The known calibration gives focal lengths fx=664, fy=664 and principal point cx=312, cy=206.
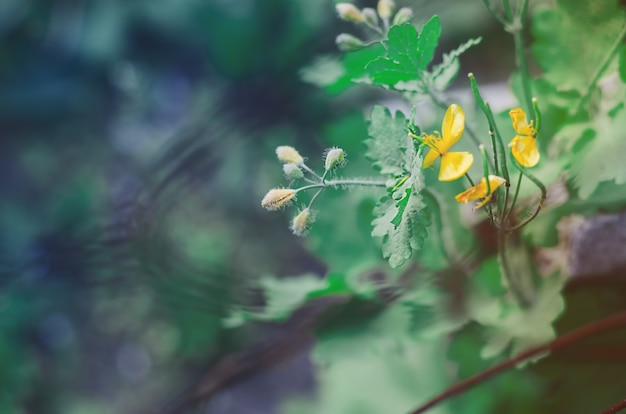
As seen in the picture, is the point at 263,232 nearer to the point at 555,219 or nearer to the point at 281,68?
the point at 281,68

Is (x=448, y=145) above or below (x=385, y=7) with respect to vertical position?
below

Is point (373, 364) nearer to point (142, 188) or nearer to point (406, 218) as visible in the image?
point (406, 218)

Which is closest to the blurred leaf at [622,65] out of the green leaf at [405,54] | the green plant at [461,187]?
the green plant at [461,187]

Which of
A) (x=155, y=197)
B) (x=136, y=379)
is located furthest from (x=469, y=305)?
(x=136, y=379)

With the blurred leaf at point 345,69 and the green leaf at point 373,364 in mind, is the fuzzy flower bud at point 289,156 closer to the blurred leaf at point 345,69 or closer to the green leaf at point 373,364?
the blurred leaf at point 345,69

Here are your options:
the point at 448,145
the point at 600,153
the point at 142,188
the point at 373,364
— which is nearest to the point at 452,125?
the point at 448,145

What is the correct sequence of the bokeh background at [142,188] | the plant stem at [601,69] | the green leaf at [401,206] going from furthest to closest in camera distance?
the bokeh background at [142,188] < the plant stem at [601,69] < the green leaf at [401,206]

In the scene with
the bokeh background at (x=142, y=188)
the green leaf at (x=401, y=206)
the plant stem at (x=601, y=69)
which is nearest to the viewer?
the green leaf at (x=401, y=206)
